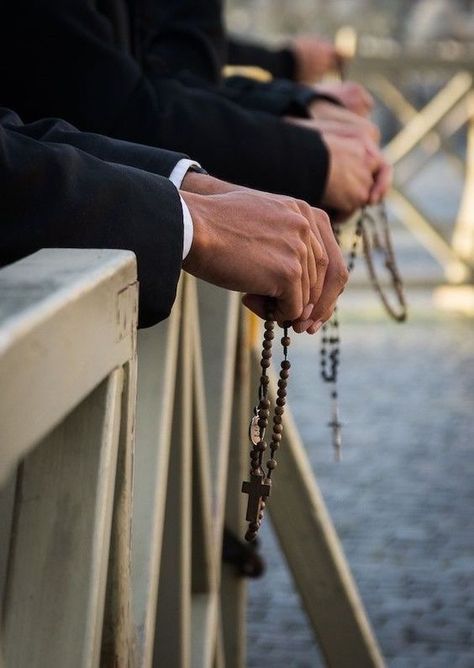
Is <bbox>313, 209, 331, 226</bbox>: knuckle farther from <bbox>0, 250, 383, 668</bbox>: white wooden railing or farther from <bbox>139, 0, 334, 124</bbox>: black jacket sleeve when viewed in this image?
<bbox>139, 0, 334, 124</bbox>: black jacket sleeve

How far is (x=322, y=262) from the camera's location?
1564mm

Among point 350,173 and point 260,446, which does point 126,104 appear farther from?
point 260,446

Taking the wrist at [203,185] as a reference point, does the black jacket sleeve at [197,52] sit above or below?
below

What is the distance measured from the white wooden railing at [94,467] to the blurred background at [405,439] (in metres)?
1.50

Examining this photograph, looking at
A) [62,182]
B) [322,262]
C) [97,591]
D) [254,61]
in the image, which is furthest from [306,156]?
[254,61]

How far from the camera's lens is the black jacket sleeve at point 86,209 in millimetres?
1367

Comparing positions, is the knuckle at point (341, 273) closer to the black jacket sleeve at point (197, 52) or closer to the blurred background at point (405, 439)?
the black jacket sleeve at point (197, 52)

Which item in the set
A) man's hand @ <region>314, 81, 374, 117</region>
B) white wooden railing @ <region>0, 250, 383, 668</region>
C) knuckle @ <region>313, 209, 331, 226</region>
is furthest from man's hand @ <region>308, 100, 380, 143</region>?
knuckle @ <region>313, 209, 331, 226</region>

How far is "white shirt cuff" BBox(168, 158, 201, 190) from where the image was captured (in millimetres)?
1592

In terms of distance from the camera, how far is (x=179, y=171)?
5.26ft

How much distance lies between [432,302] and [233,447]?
5.71 m

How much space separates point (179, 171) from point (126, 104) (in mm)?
654

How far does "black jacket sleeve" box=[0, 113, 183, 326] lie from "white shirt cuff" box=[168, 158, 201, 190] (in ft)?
0.52

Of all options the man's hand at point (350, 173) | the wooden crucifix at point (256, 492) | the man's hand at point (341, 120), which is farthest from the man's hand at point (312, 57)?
the wooden crucifix at point (256, 492)
